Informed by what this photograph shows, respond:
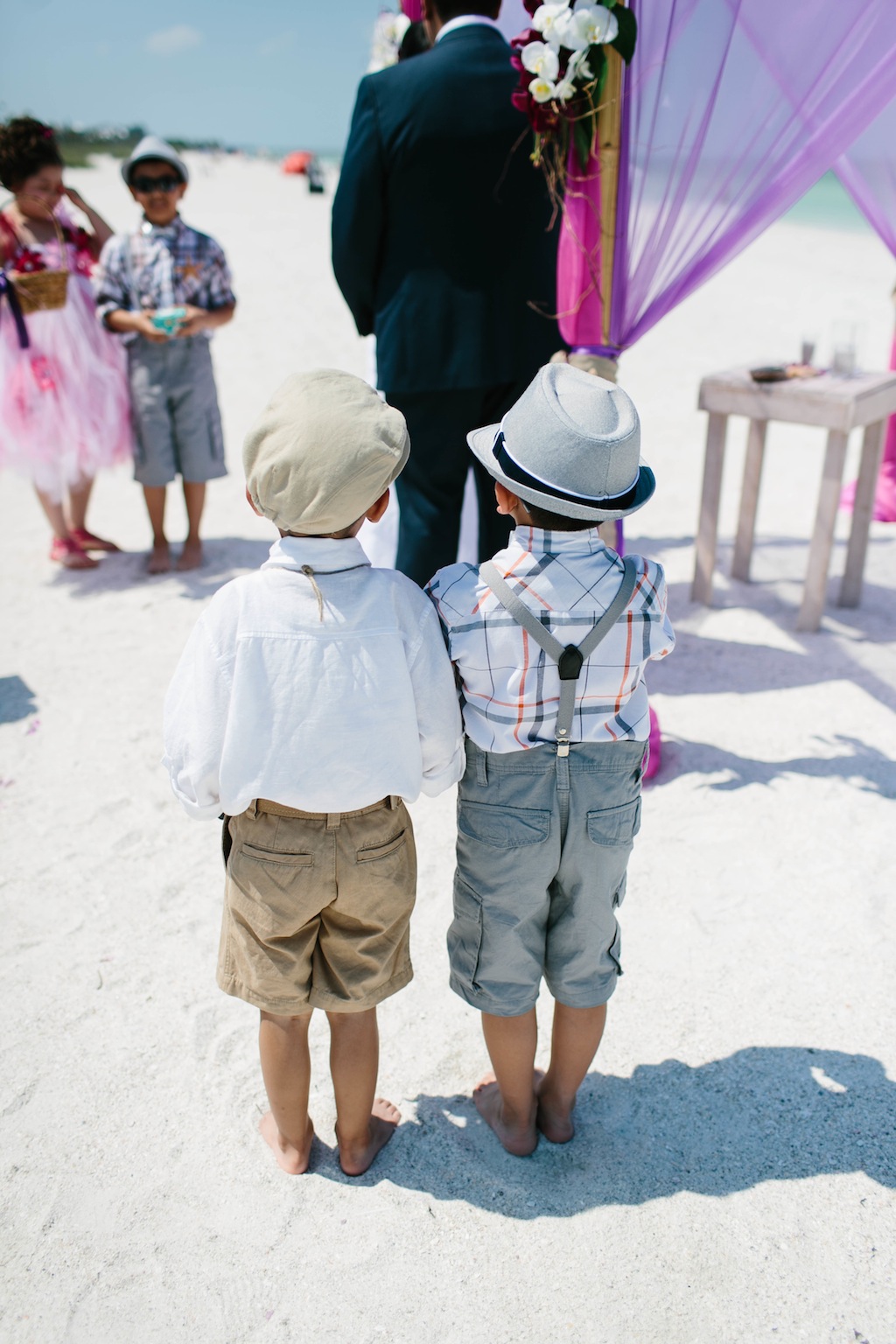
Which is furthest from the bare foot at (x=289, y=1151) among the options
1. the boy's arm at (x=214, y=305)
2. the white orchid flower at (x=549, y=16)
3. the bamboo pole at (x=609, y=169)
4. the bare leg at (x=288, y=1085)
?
the boy's arm at (x=214, y=305)

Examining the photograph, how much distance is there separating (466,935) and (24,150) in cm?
415

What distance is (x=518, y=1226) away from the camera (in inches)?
74.4

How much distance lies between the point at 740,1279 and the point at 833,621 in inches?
125

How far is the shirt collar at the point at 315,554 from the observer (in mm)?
1587

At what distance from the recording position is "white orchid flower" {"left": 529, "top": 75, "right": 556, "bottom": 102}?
264 centimetres

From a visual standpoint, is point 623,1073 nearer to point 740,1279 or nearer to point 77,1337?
point 740,1279

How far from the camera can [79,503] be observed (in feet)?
17.4

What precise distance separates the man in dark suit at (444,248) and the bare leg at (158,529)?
196 cm

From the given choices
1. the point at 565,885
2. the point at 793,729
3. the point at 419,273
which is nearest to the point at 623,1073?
the point at 565,885

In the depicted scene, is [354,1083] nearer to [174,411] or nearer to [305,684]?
[305,684]

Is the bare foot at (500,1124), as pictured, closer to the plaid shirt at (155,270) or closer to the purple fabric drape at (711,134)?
the purple fabric drape at (711,134)

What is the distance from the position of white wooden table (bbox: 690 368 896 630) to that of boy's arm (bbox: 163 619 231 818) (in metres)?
3.07

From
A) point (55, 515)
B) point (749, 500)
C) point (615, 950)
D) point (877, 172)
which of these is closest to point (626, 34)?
point (877, 172)

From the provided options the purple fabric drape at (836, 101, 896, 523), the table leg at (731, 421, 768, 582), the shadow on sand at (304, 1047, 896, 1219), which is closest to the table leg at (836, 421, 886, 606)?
the table leg at (731, 421, 768, 582)
